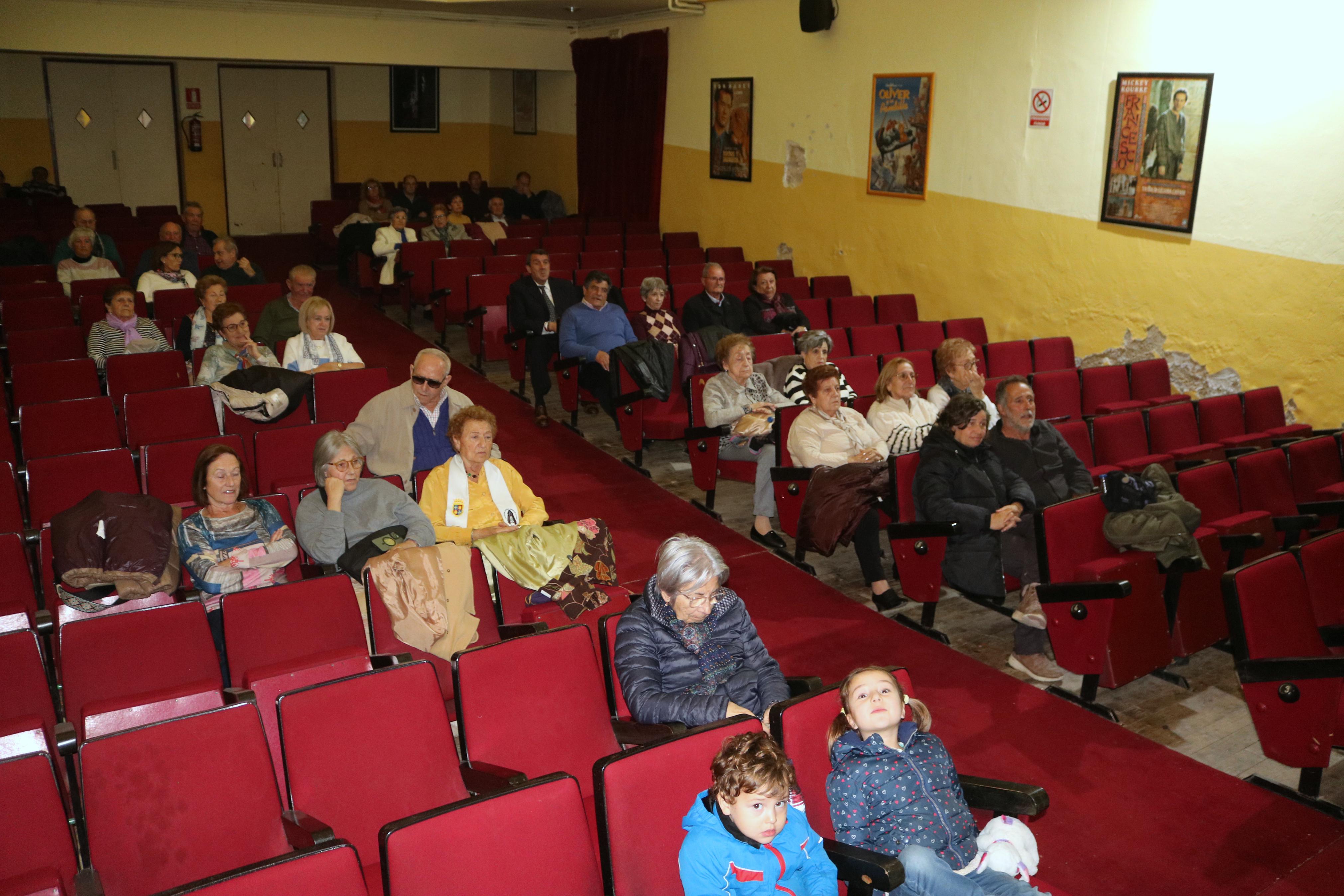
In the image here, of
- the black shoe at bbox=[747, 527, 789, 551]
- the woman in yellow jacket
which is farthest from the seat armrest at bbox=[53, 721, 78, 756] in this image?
the black shoe at bbox=[747, 527, 789, 551]

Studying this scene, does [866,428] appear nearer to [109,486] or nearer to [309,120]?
[109,486]

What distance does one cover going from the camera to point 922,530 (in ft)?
13.1

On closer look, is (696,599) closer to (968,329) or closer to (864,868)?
(864,868)

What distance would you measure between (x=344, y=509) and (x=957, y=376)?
3.01 meters

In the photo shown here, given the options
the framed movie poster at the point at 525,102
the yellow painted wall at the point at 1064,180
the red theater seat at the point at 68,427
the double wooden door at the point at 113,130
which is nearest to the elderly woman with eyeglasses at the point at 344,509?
Result: the red theater seat at the point at 68,427

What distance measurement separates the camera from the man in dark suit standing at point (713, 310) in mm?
6598

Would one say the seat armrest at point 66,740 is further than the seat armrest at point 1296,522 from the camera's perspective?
No

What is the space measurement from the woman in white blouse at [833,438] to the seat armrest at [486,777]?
2.30m

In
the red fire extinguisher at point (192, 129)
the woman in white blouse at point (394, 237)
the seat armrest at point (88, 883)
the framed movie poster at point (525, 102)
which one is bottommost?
the seat armrest at point (88, 883)

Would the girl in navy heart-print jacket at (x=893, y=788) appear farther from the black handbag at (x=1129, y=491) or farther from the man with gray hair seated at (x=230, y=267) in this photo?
the man with gray hair seated at (x=230, y=267)

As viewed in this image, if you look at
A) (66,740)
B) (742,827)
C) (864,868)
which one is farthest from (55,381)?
(864,868)

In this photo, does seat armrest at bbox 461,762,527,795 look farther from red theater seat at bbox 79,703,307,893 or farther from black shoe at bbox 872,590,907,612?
black shoe at bbox 872,590,907,612

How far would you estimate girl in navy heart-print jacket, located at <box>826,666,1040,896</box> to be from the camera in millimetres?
2256

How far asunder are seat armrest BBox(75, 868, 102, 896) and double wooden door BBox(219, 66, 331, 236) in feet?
40.8
